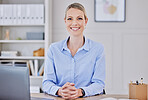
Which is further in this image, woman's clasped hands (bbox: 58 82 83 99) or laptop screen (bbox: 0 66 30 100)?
woman's clasped hands (bbox: 58 82 83 99)

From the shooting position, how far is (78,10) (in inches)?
61.9

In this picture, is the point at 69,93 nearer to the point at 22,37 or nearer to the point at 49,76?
the point at 49,76

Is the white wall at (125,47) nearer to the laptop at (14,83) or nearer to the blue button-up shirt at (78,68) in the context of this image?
the blue button-up shirt at (78,68)

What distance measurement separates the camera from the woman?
158 cm

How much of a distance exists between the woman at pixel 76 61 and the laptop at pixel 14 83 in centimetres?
58

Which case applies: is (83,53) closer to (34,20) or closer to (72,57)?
(72,57)

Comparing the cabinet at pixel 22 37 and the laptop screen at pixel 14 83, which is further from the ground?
the cabinet at pixel 22 37

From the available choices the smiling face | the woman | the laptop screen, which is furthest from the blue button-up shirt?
the laptop screen

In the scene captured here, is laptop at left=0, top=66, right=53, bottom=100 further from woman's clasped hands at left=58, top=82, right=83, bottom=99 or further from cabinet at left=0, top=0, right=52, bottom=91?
cabinet at left=0, top=0, right=52, bottom=91

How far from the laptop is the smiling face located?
0.70 m

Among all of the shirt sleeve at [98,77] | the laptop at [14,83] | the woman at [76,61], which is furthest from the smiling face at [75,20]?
the laptop at [14,83]

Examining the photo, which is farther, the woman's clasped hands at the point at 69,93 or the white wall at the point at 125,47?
the white wall at the point at 125,47

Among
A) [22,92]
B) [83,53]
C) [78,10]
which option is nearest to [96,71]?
[83,53]

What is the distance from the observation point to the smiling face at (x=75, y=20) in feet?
5.14
